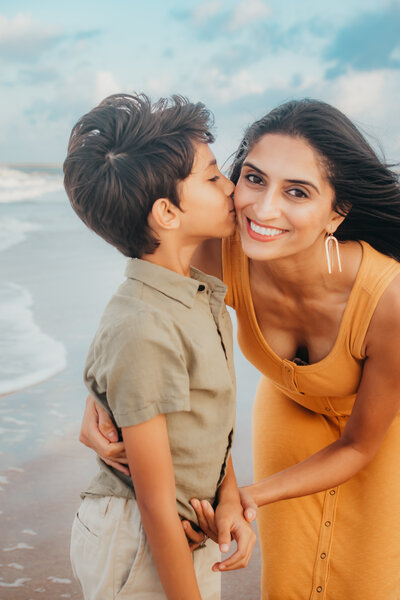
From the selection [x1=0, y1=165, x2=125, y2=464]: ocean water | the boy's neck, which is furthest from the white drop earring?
[x1=0, y1=165, x2=125, y2=464]: ocean water

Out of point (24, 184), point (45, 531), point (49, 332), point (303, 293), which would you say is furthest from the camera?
point (24, 184)

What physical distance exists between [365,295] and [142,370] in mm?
852

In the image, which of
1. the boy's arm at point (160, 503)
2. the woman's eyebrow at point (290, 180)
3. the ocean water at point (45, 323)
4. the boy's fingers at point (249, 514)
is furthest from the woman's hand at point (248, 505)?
the ocean water at point (45, 323)

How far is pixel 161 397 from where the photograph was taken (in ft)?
4.95

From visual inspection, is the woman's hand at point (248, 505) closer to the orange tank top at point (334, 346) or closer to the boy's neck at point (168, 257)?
the orange tank top at point (334, 346)

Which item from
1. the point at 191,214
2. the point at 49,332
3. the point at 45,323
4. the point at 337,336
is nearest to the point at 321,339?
the point at 337,336

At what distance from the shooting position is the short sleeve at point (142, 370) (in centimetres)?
148

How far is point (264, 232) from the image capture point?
1.87 meters

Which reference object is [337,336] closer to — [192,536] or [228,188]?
[228,188]

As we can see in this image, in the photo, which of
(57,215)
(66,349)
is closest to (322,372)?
(66,349)

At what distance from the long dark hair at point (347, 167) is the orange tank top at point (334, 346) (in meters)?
0.07

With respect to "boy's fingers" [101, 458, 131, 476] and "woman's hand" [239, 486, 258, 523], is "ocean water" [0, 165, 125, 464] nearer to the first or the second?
"boy's fingers" [101, 458, 131, 476]

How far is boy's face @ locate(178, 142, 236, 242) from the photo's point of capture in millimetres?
1693

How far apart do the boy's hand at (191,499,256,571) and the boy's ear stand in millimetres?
709
